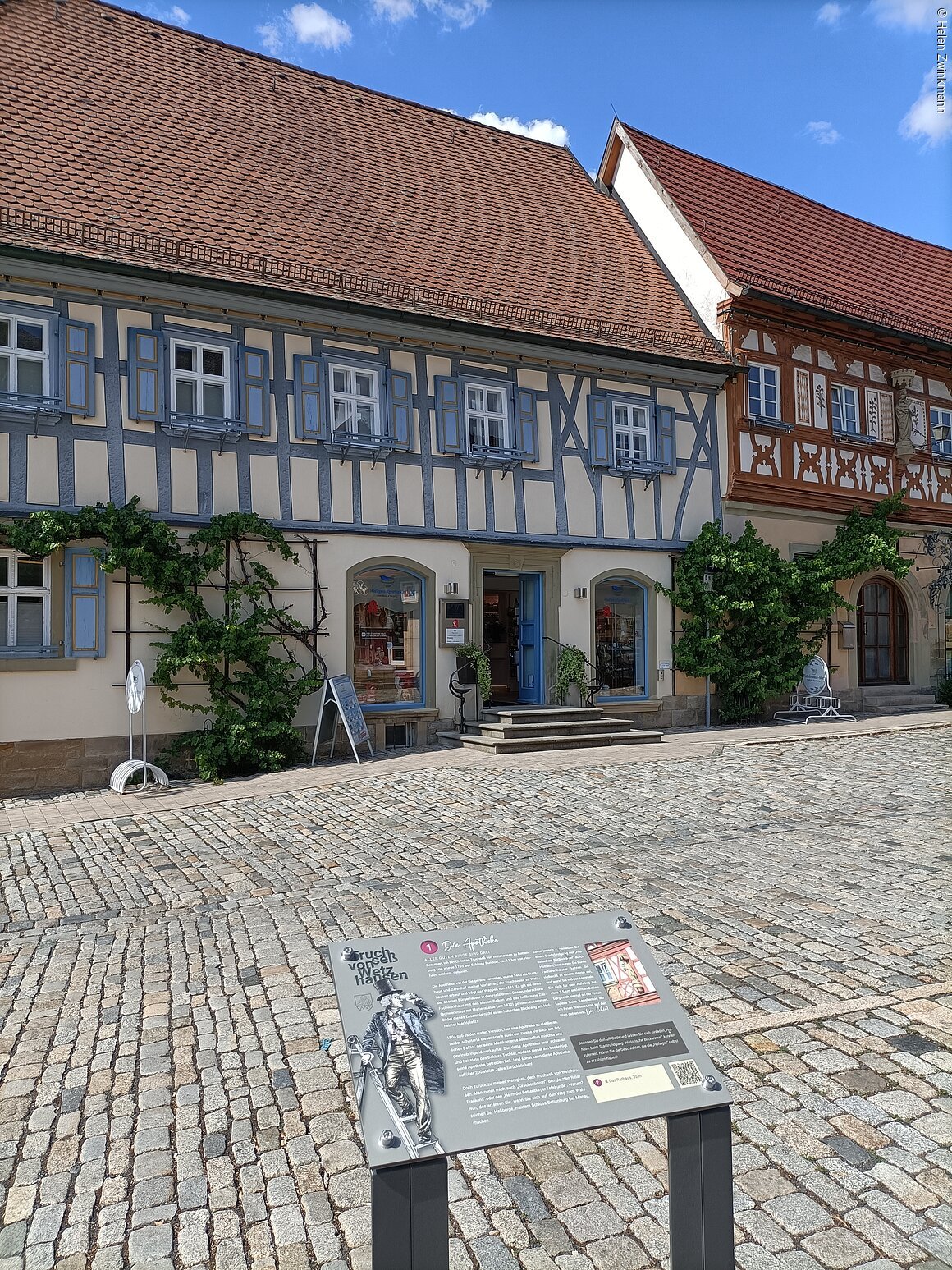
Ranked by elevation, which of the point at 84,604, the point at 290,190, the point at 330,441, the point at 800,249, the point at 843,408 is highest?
the point at 800,249

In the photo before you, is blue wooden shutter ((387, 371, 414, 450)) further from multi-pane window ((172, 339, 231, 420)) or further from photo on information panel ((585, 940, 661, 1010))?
photo on information panel ((585, 940, 661, 1010))

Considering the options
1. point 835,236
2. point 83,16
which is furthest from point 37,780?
point 835,236

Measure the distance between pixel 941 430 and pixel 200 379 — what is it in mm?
14561

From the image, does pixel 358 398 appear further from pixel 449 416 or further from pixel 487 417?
pixel 487 417

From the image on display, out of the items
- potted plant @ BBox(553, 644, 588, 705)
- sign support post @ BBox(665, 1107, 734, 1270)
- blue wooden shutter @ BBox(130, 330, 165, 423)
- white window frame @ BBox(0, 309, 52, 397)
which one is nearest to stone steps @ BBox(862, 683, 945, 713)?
potted plant @ BBox(553, 644, 588, 705)

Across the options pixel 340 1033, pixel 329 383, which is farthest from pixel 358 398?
pixel 340 1033

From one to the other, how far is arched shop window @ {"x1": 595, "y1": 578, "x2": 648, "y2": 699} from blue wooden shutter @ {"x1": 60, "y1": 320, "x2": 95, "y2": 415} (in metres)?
7.78

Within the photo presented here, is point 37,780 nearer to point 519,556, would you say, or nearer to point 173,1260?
point 519,556

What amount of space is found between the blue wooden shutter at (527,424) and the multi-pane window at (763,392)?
4205mm

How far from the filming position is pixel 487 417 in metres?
13.6

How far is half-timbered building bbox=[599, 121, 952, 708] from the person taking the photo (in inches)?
623

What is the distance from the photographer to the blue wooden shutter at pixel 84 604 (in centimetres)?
1070

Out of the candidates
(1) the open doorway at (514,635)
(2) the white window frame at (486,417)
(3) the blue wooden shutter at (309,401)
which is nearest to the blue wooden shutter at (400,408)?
(2) the white window frame at (486,417)

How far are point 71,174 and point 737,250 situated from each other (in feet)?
36.8
